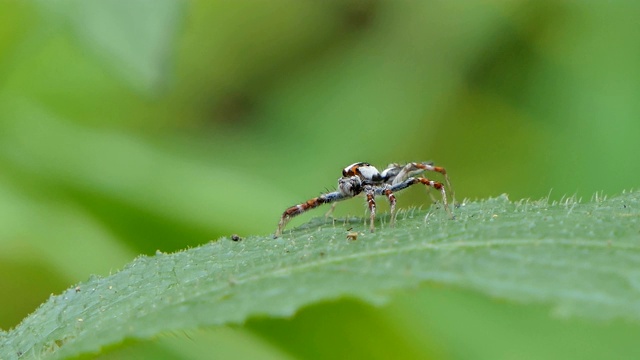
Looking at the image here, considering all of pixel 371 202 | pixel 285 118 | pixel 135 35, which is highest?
pixel 285 118

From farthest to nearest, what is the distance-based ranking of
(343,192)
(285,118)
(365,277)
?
1. (285,118)
2. (343,192)
3. (365,277)

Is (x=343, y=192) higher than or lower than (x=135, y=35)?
lower

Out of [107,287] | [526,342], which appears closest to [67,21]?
[107,287]

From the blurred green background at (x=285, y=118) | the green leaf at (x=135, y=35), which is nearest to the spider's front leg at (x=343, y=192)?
the blurred green background at (x=285, y=118)

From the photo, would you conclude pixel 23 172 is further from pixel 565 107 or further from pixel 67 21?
pixel 565 107

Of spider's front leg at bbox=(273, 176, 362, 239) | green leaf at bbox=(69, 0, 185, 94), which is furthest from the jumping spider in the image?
green leaf at bbox=(69, 0, 185, 94)

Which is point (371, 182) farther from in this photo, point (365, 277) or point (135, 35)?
point (365, 277)

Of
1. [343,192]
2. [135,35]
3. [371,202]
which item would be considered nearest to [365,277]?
[371,202]

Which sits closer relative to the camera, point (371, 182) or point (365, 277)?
point (365, 277)

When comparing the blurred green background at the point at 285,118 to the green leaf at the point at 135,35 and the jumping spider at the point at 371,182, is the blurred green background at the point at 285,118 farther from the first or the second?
the jumping spider at the point at 371,182
